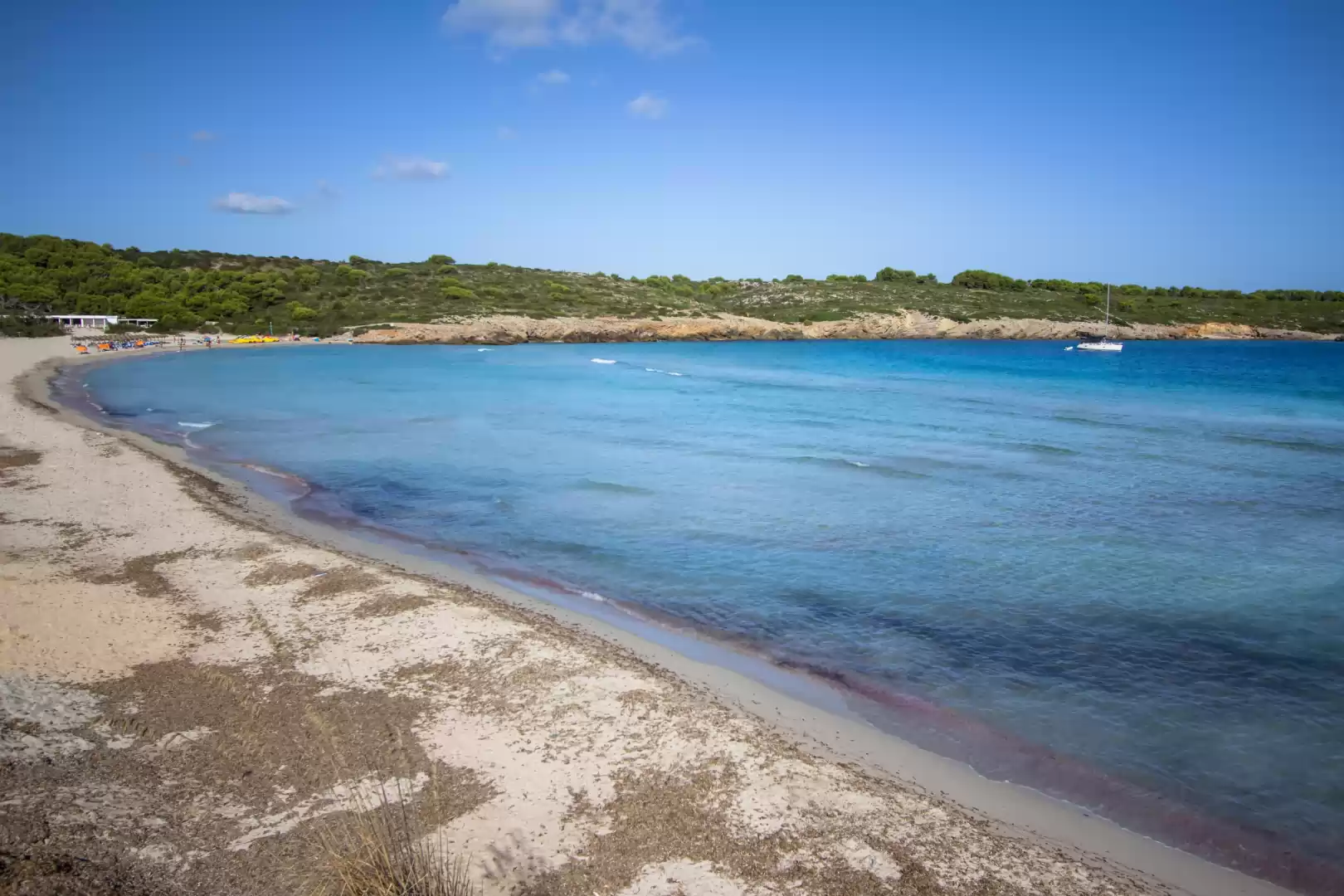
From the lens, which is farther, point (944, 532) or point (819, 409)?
point (819, 409)

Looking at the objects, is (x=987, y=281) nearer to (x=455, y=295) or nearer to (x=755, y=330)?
(x=755, y=330)

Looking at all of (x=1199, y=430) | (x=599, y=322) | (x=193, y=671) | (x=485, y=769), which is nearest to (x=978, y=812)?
(x=485, y=769)

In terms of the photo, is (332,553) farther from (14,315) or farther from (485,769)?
(14,315)

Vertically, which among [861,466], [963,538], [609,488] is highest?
[861,466]

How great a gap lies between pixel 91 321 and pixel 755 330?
63.7 metres

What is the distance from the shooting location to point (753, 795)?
5402 millimetres

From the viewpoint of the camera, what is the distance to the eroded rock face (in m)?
74.0

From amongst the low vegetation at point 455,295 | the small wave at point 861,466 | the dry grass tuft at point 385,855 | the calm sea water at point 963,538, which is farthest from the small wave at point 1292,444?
the low vegetation at point 455,295

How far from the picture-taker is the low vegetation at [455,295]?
73438 millimetres

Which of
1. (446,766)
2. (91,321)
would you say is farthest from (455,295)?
(446,766)

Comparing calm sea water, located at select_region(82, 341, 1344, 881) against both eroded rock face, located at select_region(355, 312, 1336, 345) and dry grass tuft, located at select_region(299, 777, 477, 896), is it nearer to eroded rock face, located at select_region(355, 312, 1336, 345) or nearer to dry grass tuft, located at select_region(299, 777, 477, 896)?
dry grass tuft, located at select_region(299, 777, 477, 896)

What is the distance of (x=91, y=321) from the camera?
225 ft

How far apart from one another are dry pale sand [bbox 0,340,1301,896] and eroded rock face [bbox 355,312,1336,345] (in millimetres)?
66102

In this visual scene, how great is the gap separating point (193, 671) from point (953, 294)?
382 ft
